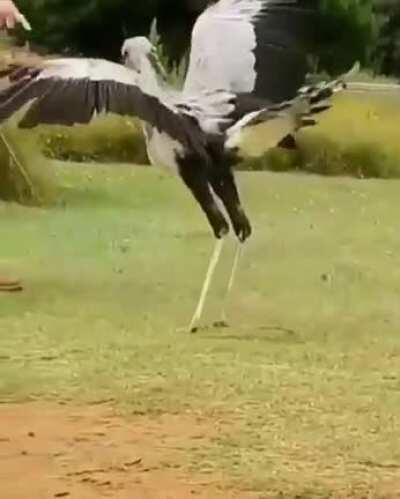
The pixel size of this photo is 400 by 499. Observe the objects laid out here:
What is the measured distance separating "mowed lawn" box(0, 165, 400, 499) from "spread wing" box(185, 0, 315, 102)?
106 cm

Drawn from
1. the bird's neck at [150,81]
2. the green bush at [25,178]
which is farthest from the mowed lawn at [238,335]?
the bird's neck at [150,81]

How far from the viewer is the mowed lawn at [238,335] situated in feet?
17.7

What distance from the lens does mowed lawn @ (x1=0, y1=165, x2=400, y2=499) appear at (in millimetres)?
5406

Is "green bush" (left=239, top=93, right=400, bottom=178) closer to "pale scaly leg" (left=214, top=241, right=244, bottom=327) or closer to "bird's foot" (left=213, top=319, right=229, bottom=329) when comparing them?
"pale scaly leg" (left=214, top=241, right=244, bottom=327)

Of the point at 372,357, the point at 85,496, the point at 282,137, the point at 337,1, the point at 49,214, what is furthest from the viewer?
the point at 337,1

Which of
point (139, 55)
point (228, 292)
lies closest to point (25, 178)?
point (228, 292)

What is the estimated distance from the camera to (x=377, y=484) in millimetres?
4980

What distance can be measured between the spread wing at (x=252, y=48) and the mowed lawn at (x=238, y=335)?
106cm

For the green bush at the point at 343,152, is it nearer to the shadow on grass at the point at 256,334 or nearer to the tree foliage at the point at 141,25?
the tree foliage at the point at 141,25

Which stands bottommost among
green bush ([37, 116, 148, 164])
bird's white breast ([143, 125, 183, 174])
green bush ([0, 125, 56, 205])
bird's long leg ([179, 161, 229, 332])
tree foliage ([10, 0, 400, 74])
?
tree foliage ([10, 0, 400, 74])

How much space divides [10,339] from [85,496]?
2.42 meters

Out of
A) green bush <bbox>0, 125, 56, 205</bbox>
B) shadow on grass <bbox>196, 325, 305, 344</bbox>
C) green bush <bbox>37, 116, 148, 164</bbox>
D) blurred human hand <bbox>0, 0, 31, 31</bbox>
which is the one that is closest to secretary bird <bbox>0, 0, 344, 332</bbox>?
shadow on grass <bbox>196, 325, 305, 344</bbox>

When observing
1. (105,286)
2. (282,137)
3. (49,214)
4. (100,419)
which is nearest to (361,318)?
(282,137)

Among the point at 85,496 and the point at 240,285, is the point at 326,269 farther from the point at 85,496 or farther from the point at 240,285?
the point at 85,496
